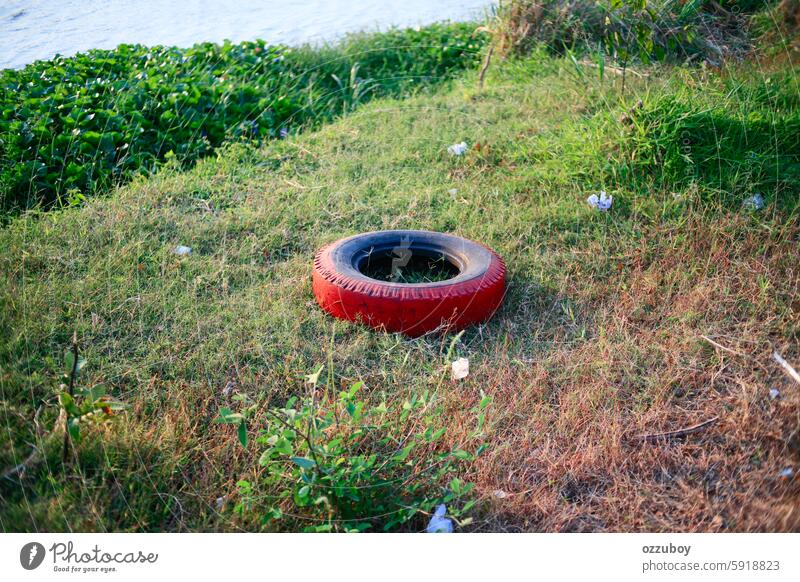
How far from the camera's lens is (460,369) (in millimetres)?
2680

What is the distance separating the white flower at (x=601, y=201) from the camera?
370cm

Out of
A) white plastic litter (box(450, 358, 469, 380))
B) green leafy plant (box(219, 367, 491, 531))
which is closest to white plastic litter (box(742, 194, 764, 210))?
white plastic litter (box(450, 358, 469, 380))

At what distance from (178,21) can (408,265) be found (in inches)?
79.5

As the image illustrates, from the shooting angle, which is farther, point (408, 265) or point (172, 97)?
point (172, 97)

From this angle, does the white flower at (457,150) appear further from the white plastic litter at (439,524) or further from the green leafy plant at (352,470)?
the white plastic litter at (439,524)

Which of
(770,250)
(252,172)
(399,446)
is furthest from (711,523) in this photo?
(252,172)

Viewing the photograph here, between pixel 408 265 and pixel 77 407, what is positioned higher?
pixel 77 407

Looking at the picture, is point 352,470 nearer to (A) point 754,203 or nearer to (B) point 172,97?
(A) point 754,203

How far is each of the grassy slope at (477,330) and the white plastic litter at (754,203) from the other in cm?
5

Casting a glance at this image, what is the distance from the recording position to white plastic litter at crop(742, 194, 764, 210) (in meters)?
3.54

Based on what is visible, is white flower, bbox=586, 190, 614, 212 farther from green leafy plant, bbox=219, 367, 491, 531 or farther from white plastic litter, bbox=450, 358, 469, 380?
green leafy plant, bbox=219, 367, 491, 531

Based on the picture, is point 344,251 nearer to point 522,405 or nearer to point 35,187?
point 522,405

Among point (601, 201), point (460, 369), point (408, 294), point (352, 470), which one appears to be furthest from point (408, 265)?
point (352, 470)

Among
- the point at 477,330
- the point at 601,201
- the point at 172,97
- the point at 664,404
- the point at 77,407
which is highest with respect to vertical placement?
the point at 172,97
